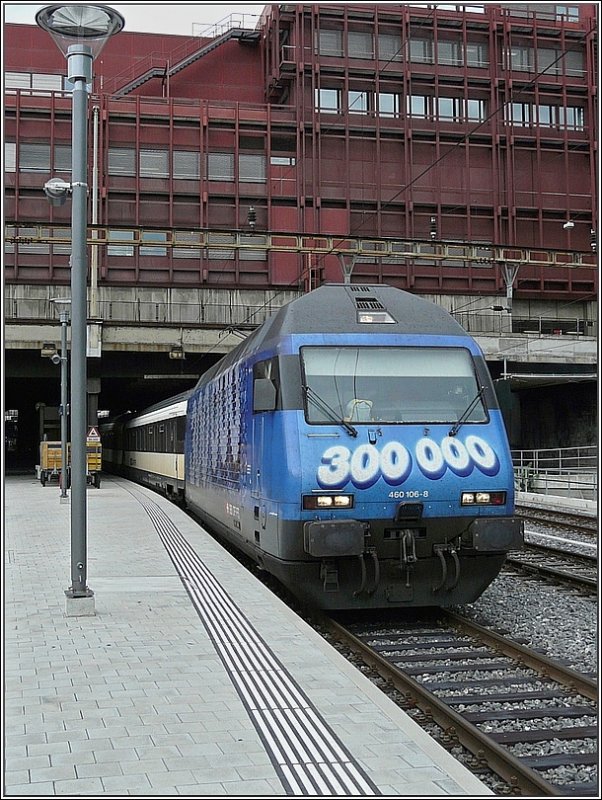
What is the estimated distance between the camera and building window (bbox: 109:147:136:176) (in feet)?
150

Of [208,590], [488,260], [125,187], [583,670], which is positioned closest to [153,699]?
[583,670]

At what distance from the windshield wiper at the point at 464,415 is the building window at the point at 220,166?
3883 centimetres

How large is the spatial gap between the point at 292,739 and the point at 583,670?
341cm

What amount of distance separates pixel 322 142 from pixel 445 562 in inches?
1578

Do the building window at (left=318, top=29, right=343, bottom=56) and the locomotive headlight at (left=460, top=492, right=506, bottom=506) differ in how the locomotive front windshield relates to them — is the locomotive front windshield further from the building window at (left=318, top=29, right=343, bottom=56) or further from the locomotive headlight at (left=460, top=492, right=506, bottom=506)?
the building window at (left=318, top=29, right=343, bottom=56)

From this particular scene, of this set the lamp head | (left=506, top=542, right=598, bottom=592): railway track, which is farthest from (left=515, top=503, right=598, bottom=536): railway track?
the lamp head

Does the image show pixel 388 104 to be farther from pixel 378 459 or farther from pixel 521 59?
pixel 378 459

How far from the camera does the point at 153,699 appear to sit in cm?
601

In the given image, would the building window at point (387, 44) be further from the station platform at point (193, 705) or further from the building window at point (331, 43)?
the station platform at point (193, 705)

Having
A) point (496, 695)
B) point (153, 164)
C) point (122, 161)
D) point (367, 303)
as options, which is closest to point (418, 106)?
point (153, 164)

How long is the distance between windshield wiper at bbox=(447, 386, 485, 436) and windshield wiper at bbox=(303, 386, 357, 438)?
0.99 metres

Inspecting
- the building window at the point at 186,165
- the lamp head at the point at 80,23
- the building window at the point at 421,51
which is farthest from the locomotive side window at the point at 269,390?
the building window at the point at 421,51

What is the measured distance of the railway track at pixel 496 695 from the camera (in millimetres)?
5312

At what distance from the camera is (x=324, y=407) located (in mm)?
8969
